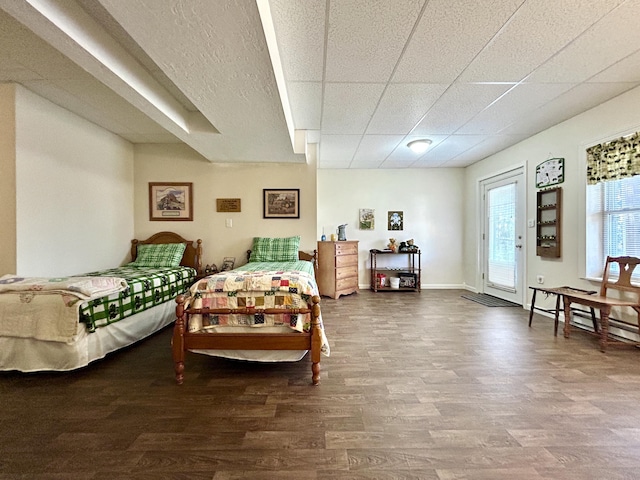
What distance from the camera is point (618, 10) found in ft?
5.87

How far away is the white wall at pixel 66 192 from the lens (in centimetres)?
275

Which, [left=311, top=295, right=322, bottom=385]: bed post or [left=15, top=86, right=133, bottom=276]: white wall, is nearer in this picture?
[left=311, top=295, right=322, bottom=385]: bed post

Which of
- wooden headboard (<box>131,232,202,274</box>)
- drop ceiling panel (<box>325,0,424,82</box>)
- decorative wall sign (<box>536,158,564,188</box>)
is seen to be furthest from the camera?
wooden headboard (<box>131,232,202,274</box>)

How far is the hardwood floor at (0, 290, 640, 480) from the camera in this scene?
4.33 ft

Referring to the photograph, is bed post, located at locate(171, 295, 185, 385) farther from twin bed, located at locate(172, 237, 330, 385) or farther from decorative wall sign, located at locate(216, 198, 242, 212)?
decorative wall sign, located at locate(216, 198, 242, 212)

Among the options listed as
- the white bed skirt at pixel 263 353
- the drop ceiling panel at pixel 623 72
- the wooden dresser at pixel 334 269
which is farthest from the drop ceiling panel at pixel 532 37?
the wooden dresser at pixel 334 269

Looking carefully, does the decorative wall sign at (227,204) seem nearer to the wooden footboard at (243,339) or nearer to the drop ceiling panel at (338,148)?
the drop ceiling panel at (338,148)

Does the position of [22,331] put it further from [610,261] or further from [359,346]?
[610,261]

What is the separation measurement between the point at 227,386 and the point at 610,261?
373 cm

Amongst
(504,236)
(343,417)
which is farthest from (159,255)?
(504,236)

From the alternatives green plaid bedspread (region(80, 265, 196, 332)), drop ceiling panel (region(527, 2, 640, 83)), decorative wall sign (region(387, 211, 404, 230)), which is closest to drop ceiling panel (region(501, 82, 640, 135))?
drop ceiling panel (region(527, 2, 640, 83))

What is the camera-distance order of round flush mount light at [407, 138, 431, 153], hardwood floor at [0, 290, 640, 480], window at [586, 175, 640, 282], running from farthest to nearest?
round flush mount light at [407, 138, 431, 153]
window at [586, 175, 640, 282]
hardwood floor at [0, 290, 640, 480]

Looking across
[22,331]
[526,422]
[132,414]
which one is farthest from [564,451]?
[22,331]

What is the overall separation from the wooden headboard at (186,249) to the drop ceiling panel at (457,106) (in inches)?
139
